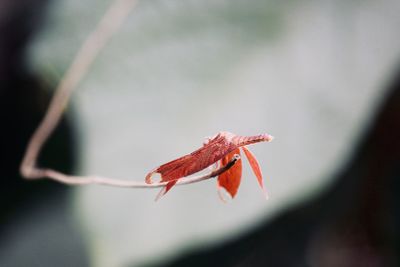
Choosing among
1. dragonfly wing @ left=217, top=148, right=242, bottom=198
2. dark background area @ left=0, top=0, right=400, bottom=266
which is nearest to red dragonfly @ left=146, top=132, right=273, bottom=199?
dragonfly wing @ left=217, top=148, right=242, bottom=198

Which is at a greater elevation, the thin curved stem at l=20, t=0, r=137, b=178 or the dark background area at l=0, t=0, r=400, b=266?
the thin curved stem at l=20, t=0, r=137, b=178

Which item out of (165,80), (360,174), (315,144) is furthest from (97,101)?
(360,174)

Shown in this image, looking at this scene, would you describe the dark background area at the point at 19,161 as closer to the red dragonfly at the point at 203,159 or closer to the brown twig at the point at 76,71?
the brown twig at the point at 76,71

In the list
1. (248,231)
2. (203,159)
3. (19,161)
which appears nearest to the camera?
(203,159)

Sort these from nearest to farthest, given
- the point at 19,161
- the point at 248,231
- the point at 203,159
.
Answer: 1. the point at 203,159
2. the point at 248,231
3. the point at 19,161

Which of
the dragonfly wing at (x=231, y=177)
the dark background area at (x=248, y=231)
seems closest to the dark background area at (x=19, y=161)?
the dark background area at (x=248, y=231)

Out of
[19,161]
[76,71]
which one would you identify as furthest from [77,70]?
[19,161]

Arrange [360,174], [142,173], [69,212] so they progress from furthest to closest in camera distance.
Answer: [360,174] < [69,212] < [142,173]

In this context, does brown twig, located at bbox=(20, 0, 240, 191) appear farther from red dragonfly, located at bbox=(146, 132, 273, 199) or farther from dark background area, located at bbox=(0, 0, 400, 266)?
red dragonfly, located at bbox=(146, 132, 273, 199)

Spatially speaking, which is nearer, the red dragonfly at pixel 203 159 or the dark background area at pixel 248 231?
the red dragonfly at pixel 203 159

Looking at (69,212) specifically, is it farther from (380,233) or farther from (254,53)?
(380,233)

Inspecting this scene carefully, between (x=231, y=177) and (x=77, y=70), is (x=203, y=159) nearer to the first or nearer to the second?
(x=231, y=177)
